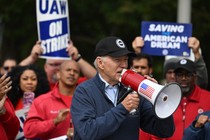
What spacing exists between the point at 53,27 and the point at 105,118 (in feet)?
12.1

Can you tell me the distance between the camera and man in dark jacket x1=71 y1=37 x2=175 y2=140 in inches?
210

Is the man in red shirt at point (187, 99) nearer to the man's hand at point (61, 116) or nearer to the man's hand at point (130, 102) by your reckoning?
the man's hand at point (61, 116)

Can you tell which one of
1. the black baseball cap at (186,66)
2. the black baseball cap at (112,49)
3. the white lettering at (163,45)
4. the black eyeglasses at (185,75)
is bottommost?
the black eyeglasses at (185,75)

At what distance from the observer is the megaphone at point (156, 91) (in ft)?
17.3

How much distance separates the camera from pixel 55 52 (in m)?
8.73

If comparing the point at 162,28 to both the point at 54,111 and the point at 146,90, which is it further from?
the point at 146,90

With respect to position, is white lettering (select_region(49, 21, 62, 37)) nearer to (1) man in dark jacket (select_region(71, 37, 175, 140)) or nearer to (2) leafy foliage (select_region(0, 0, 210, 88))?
(1) man in dark jacket (select_region(71, 37, 175, 140))

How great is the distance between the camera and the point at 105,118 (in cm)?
535

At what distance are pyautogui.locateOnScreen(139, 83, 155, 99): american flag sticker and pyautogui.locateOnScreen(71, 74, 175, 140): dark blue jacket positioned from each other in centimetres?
21

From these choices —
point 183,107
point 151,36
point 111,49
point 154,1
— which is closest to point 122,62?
point 111,49

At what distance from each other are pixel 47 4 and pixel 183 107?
2710mm

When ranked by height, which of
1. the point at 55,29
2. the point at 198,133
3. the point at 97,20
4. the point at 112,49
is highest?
the point at 112,49

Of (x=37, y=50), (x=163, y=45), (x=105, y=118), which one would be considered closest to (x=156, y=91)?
(x=105, y=118)

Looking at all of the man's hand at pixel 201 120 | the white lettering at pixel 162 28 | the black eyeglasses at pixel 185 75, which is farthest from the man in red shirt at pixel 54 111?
the man's hand at pixel 201 120
